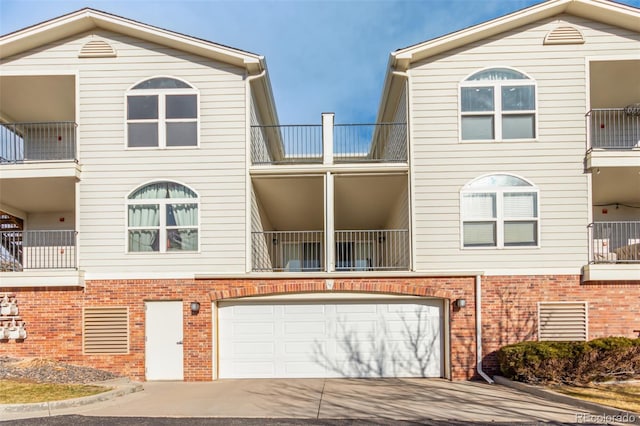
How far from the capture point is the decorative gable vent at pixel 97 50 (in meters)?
12.6

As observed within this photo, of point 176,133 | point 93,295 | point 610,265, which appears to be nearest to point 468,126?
point 610,265

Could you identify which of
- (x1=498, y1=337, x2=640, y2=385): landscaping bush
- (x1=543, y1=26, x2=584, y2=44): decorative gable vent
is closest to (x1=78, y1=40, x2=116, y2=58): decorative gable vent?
(x1=543, y1=26, x2=584, y2=44): decorative gable vent

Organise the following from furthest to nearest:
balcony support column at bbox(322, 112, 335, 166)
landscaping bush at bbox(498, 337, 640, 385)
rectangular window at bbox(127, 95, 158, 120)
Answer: balcony support column at bbox(322, 112, 335, 166), rectangular window at bbox(127, 95, 158, 120), landscaping bush at bbox(498, 337, 640, 385)

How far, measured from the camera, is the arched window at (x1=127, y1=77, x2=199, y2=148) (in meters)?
12.5

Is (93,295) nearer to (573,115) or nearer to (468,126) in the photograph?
(468,126)

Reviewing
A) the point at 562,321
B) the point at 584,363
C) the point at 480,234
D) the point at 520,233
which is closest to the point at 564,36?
the point at 520,233

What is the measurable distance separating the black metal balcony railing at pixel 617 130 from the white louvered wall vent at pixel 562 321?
4810 millimetres

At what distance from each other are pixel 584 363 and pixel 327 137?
25.9 feet

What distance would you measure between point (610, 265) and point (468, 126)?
15.5ft

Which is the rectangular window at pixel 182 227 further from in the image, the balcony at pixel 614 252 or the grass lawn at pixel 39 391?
the balcony at pixel 614 252

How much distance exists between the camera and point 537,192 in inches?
473

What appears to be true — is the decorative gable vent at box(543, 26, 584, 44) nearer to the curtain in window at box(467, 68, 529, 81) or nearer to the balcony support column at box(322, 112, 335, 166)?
the curtain in window at box(467, 68, 529, 81)

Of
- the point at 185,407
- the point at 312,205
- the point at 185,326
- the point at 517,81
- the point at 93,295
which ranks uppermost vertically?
the point at 517,81

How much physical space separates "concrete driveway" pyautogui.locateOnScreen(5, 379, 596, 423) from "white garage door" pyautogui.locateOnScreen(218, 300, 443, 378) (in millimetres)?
503
